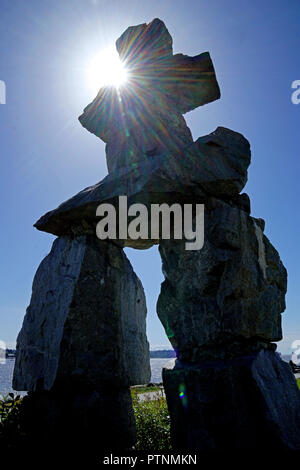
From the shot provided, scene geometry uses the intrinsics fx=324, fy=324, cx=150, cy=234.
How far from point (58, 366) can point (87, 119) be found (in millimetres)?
4480

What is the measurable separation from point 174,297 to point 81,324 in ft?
4.30

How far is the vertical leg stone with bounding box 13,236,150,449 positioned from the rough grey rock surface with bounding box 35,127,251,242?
471 mm

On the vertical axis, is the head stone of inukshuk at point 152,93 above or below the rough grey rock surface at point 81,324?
above

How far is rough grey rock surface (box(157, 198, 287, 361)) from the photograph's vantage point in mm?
3760

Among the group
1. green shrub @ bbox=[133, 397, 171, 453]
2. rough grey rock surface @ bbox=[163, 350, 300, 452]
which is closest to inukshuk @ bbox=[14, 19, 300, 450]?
rough grey rock surface @ bbox=[163, 350, 300, 452]

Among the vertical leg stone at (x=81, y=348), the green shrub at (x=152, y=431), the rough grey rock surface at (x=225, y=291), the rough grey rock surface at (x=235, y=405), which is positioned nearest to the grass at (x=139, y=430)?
the green shrub at (x=152, y=431)

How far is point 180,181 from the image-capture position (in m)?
4.34

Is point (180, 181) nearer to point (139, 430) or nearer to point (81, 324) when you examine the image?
point (81, 324)

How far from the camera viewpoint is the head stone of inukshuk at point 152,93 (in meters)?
5.43

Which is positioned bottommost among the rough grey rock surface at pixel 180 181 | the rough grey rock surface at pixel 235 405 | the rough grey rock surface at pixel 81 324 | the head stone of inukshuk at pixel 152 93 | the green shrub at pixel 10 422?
the green shrub at pixel 10 422

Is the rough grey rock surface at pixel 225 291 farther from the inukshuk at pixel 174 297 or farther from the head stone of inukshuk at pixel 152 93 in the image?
the head stone of inukshuk at pixel 152 93

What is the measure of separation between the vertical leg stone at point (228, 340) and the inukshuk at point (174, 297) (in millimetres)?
13

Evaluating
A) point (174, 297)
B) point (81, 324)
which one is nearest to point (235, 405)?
point (174, 297)
